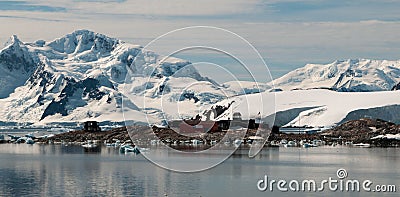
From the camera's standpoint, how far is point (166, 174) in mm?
85938

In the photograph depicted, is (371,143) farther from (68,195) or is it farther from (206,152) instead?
(68,195)

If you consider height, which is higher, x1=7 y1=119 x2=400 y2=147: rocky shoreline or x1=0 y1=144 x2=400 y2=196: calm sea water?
x1=7 y1=119 x2=400 y2=147: rocky shoreline

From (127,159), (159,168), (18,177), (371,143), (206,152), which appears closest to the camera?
(18,177)

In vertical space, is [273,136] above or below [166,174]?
above

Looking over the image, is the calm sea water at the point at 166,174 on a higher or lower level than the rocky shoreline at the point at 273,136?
lower

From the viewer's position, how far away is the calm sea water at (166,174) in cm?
7012

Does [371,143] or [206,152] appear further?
[371,143]

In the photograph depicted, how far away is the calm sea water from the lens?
230ft

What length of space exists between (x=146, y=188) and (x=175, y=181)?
6.13 metres

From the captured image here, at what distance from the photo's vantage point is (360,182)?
7725 cm

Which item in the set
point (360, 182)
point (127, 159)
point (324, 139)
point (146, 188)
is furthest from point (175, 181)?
point (324, 139)

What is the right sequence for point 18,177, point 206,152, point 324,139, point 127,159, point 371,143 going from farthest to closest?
point 324,139, point 371,143, point 206,152, point 127,159, point 18,177

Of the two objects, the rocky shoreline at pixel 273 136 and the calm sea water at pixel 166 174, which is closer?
the calm sea water at pixel 166 174

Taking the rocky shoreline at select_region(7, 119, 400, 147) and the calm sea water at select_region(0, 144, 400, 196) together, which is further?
the rocky shoreline at select_region(7, 119, 400, 147)
